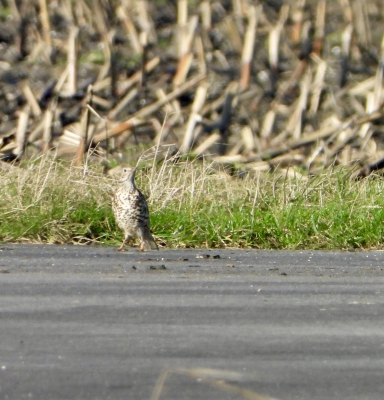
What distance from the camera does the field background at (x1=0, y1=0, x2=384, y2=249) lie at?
39.0ft

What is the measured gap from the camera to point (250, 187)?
13.7 m

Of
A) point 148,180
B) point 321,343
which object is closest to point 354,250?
point 148,180

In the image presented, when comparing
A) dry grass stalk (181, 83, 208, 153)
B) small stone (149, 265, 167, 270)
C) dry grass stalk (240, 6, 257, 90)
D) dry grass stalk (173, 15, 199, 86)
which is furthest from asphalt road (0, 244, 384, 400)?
dry grass stalk (240, 6, 257, 90)

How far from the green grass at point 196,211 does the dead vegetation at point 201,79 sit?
3.00 meters

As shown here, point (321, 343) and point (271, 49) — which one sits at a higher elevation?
point (321, 343)

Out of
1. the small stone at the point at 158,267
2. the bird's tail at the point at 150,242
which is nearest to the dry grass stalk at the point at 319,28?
the bird's tail at the point at 150,242

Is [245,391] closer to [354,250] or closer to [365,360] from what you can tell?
[365,360]

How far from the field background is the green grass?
0.02 metres

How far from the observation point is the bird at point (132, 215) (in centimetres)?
1103

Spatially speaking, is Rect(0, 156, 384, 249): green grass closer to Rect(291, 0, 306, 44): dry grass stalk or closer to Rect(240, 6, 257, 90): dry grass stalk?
Rect(240, 6, 257, 90): dry grass stalk

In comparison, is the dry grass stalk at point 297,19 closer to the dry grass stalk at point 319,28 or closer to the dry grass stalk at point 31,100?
the dry grass stalk at point 319,28

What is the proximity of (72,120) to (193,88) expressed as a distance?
2400 mm

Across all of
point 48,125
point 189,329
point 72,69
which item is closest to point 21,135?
point 48,125

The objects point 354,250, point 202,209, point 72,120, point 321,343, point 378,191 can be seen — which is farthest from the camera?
point 72,120
